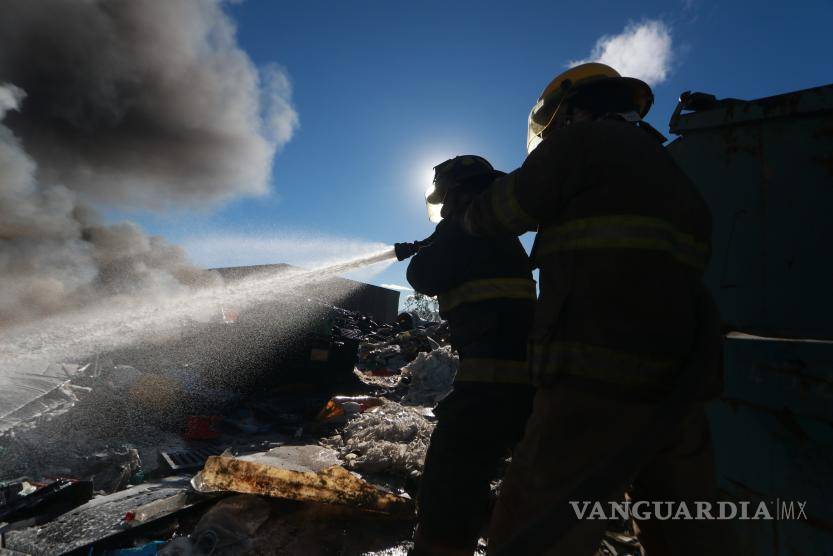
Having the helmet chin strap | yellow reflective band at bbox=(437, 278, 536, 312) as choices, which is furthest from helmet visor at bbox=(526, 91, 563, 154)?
yellow reflective band at bbox=(437, 278, 536, 312)

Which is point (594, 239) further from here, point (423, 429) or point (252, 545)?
point (423, 429)

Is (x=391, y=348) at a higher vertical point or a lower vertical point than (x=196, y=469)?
lower

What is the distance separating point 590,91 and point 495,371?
1.15 m

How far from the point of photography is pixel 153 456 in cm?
345

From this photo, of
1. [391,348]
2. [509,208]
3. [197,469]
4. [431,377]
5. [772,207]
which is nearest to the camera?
[509,208]

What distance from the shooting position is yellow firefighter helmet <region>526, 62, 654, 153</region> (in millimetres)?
1475

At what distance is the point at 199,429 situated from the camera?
4129 millimetres

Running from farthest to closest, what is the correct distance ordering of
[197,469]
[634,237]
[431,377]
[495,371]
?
1. [431,377]
2. [197,469]
3. [495,371]
4. [634,237]

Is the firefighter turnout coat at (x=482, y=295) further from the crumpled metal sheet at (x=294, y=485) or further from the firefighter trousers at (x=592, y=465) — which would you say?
the crumpled metal sheet at (x=294, y=485)

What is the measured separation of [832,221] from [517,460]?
161 centimetres

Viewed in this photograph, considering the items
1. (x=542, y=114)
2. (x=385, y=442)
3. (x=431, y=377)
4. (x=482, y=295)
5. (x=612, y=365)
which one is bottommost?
(x=431, y=377)

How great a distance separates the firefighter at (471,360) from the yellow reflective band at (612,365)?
1.81 feet

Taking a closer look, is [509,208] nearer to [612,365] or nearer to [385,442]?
[612,365]

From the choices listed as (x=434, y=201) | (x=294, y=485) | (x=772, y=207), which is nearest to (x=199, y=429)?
(x=294, y=485)
